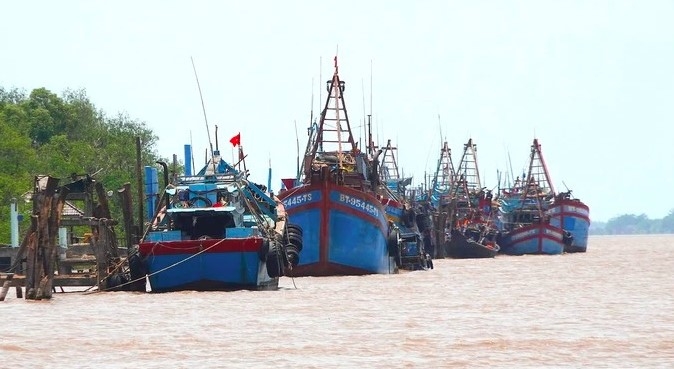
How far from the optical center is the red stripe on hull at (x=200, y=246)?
46156 millimetres

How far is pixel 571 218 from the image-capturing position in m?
131

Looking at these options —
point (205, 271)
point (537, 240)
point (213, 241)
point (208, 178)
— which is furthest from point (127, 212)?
point (537, 240)

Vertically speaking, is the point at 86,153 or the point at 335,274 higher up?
the point at 86,153

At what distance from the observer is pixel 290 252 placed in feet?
170

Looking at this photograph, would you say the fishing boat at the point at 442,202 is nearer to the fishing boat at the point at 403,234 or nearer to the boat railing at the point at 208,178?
the fishing boat at the point at 403,234

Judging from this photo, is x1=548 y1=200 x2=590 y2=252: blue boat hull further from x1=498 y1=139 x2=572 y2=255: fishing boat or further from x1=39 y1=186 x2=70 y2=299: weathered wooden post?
x1=39 y1=186 x2=70 y2=299: weathered wooden post

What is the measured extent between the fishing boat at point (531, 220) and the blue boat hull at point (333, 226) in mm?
57977

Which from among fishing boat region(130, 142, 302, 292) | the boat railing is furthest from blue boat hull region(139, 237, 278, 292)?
the boat railing

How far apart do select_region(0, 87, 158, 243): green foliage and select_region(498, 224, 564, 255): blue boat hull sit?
32.3 meters

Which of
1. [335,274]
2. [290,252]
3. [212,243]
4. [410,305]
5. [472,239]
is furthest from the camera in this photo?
[472,239]

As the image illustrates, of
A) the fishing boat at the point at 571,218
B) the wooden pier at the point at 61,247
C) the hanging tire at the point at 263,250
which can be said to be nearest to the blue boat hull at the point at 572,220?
the fishing boat at the point at 571,218

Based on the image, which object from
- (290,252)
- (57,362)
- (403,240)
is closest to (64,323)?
(57,362)

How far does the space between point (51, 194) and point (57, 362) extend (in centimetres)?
1633

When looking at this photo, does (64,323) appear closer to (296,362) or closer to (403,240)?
(296,362)
